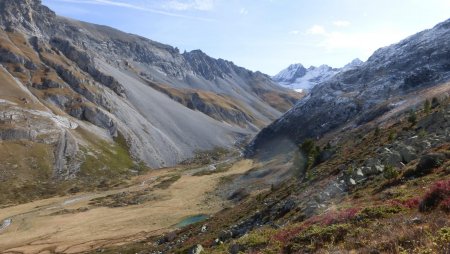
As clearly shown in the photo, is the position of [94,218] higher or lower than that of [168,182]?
higher

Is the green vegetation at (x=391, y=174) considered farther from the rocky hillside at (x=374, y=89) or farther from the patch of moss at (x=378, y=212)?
the rocky hillside at (x=374, y=89)

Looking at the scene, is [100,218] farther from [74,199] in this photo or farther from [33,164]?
[33,164]

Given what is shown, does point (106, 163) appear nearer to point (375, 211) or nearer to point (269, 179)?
point (269, 179)

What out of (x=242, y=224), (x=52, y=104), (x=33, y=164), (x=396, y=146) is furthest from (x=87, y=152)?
(x=396, y=146)

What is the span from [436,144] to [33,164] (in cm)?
14330

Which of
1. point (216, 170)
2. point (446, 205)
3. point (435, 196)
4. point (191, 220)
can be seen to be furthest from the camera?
point (216, 170)

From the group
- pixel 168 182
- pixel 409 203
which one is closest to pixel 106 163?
pixel 168 182

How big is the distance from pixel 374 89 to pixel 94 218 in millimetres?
115842

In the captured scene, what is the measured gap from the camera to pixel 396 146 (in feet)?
141

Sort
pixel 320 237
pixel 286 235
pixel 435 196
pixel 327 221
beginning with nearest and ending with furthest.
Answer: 1. pixel 435 196
2. pixel 320 237
3. pixel 327 221
4. pixel 286 235

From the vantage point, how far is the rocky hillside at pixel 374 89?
431 ft

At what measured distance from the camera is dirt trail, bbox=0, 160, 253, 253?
76.7 metres

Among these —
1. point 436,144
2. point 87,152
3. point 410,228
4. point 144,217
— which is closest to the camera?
point 410,228

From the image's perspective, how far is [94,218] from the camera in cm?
9881
